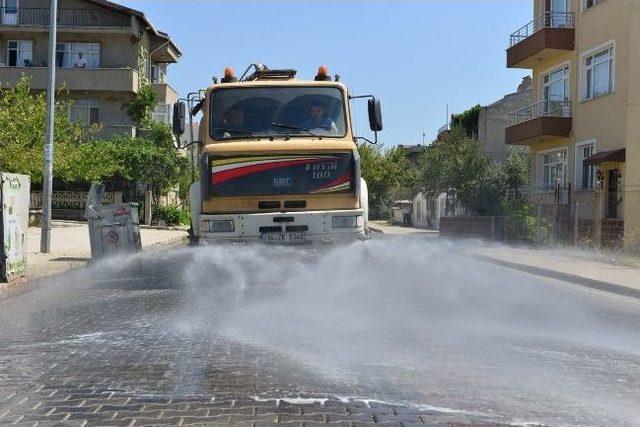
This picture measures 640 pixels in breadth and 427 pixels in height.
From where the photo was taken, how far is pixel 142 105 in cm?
4144

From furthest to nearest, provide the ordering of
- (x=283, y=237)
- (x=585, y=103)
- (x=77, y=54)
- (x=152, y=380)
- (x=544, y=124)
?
(x=77, y=54), (x=544, y=124), (x=585, y=103), (x=283, y=237), (x=152, y=380)

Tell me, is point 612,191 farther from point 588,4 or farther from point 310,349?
point 310,349

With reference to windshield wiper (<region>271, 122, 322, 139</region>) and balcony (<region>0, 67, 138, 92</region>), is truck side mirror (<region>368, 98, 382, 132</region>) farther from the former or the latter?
balcony (<region>0, 67, 138, 92</region>)

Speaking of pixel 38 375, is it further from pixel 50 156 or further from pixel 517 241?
pixel 517 241

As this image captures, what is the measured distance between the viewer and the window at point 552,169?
28.5 meters

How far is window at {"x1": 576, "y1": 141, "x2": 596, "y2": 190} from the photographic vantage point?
Answer: 26047mm

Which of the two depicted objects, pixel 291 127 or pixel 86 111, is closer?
pixel 291 127

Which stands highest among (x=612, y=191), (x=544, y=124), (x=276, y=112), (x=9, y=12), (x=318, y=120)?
(x=9, y=12)

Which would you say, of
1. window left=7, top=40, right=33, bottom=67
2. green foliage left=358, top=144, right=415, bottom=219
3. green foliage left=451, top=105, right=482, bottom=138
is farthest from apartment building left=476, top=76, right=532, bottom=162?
window left=7, top=40, right=33, bottom=67

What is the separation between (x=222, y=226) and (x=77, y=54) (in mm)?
33892

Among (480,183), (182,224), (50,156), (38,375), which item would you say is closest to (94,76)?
(182,224)

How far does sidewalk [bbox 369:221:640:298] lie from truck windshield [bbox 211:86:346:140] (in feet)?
18.7

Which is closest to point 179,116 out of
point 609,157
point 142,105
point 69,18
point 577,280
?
point 577,280

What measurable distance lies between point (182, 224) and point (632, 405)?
36.1 meters
